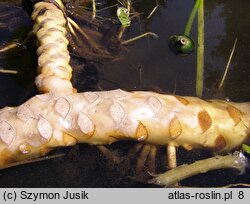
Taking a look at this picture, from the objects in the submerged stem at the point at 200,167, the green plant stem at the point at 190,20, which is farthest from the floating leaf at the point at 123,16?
the submerged stem at the point at 200,167

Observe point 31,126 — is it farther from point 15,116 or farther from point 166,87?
point 166,87

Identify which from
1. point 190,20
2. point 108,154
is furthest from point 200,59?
point 108,154

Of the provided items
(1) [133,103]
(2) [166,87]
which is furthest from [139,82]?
(1) [133,103]

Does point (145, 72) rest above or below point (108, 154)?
above

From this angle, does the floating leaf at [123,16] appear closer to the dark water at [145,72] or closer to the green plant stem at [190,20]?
the dark water at [145,72]

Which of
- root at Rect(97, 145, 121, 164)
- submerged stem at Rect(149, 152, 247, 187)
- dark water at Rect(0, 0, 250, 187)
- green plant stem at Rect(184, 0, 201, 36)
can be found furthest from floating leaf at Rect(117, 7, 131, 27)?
submerged stem at Rect(149, 152, 247, 187)

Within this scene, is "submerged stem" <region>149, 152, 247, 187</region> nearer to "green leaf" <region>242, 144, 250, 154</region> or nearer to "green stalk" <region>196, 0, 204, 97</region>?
"green leaf" <region>242, 144, 250, 154</region>

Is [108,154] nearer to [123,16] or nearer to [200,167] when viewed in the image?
[200,167]

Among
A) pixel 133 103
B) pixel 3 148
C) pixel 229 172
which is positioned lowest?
pixel 229 172
